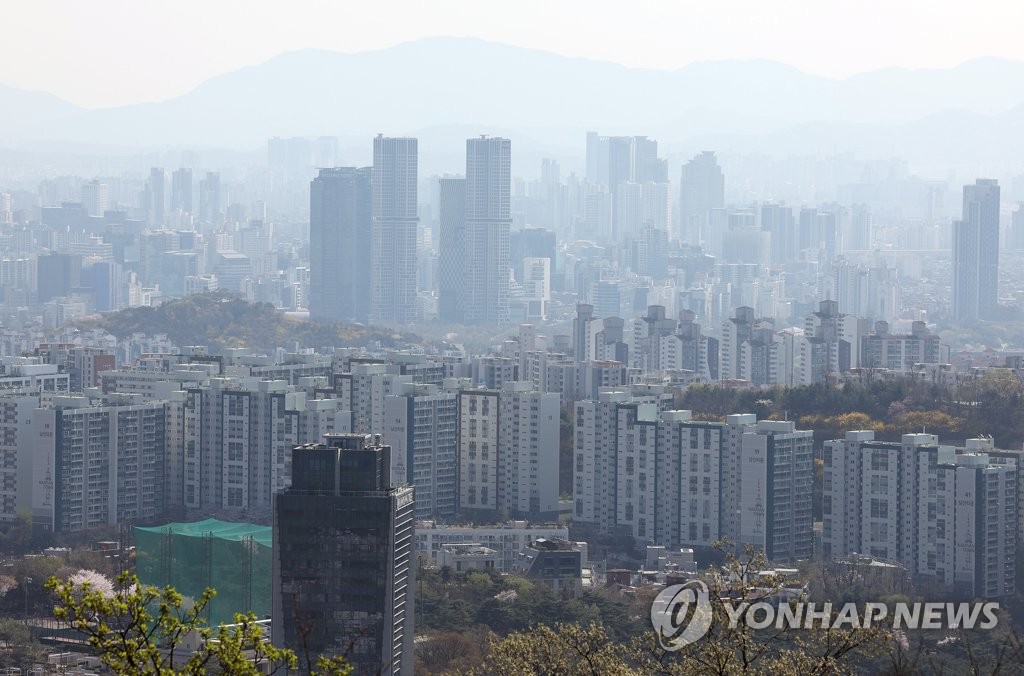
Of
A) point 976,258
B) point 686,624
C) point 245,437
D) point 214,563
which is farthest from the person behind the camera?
point 976,258

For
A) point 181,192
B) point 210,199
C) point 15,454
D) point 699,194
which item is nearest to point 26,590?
point 15,454

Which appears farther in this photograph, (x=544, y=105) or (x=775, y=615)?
(x=544, y=105)

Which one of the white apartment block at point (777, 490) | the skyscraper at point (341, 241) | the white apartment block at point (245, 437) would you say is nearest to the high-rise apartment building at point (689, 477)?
the white apartment block at point (777, 490)

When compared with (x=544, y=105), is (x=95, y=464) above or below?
below

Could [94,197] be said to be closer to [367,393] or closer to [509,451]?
[367,393]

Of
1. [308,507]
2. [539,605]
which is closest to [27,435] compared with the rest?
[539,605]

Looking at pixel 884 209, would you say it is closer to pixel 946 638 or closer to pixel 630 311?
pixel 630 311

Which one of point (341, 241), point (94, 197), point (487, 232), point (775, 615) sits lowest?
point (775, 615)
